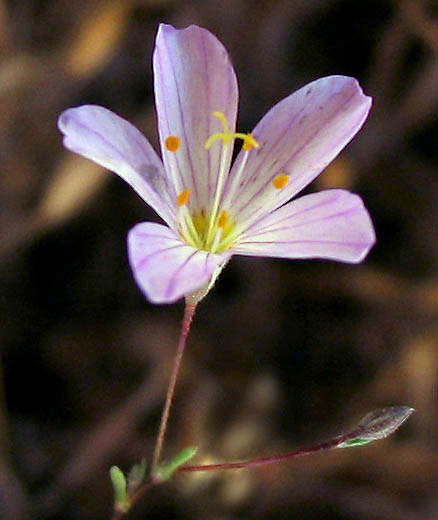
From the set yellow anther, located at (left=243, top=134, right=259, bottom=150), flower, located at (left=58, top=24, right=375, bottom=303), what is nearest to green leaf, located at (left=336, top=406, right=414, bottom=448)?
flower, located at (left=58, top=24, right=375, bottom=303)

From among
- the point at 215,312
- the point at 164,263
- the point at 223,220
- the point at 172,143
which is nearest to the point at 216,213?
the point at 223,220

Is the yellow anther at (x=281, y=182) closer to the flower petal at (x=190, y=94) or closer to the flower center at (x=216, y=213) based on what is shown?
the flower center at (x=216, y=213)

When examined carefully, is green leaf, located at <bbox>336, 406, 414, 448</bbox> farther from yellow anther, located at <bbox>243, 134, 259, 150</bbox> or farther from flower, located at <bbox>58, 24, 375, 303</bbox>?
yellow anther, located at <bbox>243, 134, 259, 150</bbox>

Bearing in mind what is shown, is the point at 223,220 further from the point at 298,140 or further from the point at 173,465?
the point at 173,465

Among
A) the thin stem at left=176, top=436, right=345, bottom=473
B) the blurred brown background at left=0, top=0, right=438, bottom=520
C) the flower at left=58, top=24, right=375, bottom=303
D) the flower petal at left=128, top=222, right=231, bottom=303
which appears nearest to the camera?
the flower petal at left=128, top=222, right=231, bottom=303

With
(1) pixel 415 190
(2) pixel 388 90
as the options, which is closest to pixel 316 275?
(1) pixel 415 190

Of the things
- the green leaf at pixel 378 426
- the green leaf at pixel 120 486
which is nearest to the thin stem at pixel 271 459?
the green leaf at pixel 378 426
